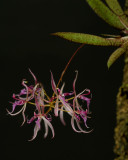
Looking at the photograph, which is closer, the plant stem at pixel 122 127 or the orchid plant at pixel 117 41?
the orchid plant at pixel 117 41

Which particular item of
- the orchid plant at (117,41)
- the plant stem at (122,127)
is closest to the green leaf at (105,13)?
the orchid plant at (117,41)

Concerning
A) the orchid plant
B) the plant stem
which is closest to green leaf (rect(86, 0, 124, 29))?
the orchid plant

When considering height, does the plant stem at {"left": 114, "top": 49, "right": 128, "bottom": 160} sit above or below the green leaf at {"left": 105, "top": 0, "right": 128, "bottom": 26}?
below

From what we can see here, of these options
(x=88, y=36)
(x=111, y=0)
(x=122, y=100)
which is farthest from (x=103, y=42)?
(x=122, y=100)

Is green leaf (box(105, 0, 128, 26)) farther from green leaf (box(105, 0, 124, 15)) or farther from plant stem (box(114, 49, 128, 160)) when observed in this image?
plant stem (box(114, 49, 128, 160))

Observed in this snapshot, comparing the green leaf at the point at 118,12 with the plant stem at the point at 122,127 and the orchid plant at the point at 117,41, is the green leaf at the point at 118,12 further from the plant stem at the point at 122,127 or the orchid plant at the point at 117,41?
the plant stem at the point at 122,127

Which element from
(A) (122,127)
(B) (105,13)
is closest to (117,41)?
(B) (105,13)

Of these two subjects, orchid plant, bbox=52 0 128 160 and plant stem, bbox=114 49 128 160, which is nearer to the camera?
orchid plant, bbox=52 0 128 160

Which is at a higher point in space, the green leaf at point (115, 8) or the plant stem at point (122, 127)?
the green leaf at point (115, 8)

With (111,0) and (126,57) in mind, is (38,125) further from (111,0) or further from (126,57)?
(126,57)
